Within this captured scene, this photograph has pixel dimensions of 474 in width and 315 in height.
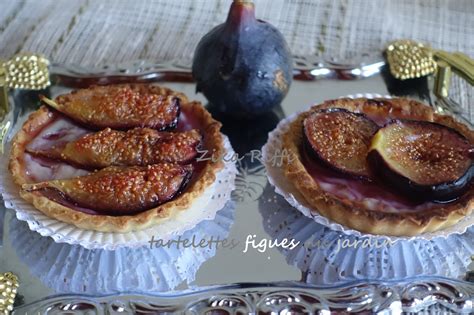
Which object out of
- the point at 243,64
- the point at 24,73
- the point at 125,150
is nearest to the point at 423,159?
the point at 243,64

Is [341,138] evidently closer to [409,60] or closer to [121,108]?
[121,108]

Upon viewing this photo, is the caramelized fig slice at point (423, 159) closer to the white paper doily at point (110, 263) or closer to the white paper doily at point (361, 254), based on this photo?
the white paper doily at point (361, 254)

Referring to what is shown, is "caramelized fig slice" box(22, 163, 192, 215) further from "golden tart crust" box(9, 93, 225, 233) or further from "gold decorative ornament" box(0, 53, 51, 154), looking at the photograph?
"gold decorative ornament" box(0, 53, 51, 154)

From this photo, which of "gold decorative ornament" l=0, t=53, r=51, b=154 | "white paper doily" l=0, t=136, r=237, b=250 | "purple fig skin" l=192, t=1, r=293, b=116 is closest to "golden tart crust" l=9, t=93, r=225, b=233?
"white paper doily" l=0, t=136, r=237, b=250

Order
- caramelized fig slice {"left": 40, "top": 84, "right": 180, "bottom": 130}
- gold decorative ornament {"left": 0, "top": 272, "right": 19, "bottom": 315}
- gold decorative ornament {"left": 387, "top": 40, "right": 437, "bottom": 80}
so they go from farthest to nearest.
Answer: gold decorative ornament {"left": 387, "top": 40, "right": 437, "bottom": 80} → caramelized fig slice {"left": 40, "top": 84, "right": 180, "bottom": 130} → gold decorative ornament {"left": 0, "top": 272, "right": 19, "bottom": 315}

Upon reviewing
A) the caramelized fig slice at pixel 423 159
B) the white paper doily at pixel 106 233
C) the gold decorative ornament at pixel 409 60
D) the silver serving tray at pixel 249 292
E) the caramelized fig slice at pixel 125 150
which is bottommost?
the silver serving tray at pixel 249 292

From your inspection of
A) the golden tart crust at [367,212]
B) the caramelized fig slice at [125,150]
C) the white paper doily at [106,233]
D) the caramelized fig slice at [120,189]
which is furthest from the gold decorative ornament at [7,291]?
the golden tart crust at [367,212]
